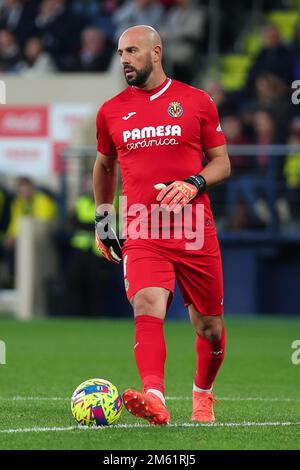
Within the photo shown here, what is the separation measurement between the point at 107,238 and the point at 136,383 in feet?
9.24

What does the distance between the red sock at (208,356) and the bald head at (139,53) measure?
64.9 inches

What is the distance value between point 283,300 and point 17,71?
7318 millimetres

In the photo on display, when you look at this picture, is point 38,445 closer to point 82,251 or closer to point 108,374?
point 108,374

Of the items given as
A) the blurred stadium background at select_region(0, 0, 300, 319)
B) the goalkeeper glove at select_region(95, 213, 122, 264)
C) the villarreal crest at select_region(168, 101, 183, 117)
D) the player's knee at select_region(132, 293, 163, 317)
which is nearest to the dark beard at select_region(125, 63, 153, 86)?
the villarreal crest at select_region(168, 101, 183, 117)

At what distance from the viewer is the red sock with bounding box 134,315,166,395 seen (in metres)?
7.72

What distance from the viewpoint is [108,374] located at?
11602mm

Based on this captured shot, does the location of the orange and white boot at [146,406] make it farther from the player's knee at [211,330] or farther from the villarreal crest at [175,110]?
the villarreal crest at [175,110]

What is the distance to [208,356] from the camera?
840 centimetres

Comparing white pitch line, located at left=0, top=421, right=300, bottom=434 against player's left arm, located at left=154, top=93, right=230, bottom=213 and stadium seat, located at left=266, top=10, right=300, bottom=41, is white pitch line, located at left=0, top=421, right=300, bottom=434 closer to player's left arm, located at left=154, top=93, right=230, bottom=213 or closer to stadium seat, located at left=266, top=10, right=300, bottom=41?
player's left arm, located at left=154, top=93, right=230, bottom=213

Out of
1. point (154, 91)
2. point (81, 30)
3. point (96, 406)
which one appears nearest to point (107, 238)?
point (154, 91)

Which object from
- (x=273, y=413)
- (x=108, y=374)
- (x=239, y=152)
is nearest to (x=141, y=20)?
(x=239, y=152)

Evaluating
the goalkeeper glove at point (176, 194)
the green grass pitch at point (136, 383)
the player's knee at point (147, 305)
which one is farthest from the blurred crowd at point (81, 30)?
the player's knee at point (147, 305)

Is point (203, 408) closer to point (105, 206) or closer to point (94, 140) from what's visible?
point (105, 206)

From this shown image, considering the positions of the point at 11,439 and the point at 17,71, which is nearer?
the point at 11,439
